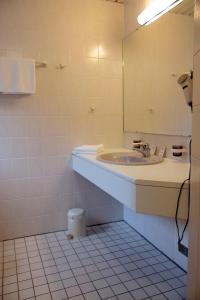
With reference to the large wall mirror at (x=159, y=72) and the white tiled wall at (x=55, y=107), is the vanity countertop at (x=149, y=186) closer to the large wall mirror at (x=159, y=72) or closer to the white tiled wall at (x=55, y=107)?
the large wall mirror at (x=159, y=72)

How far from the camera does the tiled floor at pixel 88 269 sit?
169cm

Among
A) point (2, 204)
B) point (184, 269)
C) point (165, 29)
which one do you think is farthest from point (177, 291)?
point (165, 29)

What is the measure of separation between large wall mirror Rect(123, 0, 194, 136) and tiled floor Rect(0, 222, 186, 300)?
3.36 ft

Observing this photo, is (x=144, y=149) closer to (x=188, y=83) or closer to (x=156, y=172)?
(x=156, y=172)

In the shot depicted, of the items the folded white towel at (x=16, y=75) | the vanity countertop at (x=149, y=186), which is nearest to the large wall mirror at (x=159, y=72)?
the vanity countertop at (x=149, y=186)

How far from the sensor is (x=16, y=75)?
220 cm

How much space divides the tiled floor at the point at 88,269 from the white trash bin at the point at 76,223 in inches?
2.9

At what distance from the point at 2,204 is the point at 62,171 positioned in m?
0.63

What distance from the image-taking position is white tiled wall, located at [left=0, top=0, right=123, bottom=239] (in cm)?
233

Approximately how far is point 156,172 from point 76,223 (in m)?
1.16

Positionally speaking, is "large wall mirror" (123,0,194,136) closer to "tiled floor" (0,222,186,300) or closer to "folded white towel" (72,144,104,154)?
"folded white towel" (72,144,104,154)

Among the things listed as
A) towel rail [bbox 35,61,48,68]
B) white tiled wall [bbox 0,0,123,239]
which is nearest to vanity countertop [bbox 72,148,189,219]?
white tiled wall [bbox 0,0,123,239]

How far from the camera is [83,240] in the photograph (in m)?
2.41

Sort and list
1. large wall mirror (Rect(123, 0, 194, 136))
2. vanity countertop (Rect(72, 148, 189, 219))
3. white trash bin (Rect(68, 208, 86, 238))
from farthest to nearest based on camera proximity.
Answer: white trash bin (Rect(68, 208, 86, 238))
large wall mirror (Rect(123, 0, 194, 136))
vanity countertop (Rect(72, 148, 189, 219))
